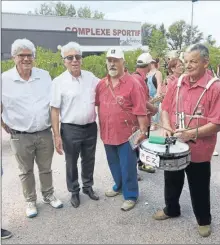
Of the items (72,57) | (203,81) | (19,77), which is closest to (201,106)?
(203,81)

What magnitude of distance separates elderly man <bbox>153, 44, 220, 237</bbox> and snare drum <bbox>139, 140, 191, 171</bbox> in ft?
0.45

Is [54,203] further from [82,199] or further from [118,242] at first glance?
[118,242]

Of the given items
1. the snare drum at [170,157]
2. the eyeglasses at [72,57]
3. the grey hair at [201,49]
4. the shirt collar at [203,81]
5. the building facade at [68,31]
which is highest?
the building facade at [68,31]

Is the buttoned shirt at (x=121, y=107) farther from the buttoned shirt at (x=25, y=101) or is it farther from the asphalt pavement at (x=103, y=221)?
the asphalt pavement at (x=103, y=221)

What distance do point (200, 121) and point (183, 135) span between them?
20cm

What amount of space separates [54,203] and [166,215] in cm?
132

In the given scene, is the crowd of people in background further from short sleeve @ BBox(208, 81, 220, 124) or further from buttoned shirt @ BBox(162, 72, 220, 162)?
short sleeve @ BBox(208, 81, 220, 124)

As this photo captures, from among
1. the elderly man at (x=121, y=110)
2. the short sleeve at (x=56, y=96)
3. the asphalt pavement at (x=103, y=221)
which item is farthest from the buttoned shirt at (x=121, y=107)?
the asphalt pavement at (x=103, y=221)

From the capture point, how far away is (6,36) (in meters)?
28.6

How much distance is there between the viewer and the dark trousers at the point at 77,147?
3604 mm

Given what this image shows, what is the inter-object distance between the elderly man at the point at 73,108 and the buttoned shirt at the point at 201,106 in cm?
102

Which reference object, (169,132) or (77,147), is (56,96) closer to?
(77,147)

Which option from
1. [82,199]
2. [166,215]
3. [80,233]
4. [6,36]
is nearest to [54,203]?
[82,199]

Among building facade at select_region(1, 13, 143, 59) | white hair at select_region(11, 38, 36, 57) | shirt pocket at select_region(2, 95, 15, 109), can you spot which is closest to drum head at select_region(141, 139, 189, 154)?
shirt pocket at select_region(2, 95, 15, 109)
